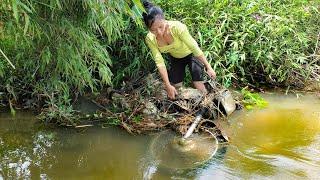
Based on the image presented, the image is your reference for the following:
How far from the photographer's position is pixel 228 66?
555 centimetres

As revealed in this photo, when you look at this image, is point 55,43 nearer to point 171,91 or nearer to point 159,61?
point 159,61

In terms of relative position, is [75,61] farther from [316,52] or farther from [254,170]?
[316,52]

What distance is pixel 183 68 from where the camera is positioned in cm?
493

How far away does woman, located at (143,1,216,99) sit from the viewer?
4156mm

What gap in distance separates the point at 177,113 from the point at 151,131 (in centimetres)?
39

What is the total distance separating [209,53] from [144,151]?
1.79 metres

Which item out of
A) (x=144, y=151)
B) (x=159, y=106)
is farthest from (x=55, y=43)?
(x=159, y=106)

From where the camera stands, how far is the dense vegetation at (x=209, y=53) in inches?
177

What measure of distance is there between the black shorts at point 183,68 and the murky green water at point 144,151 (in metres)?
0.64

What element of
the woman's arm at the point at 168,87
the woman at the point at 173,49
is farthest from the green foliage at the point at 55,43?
the woman's arm at the point at 168,87

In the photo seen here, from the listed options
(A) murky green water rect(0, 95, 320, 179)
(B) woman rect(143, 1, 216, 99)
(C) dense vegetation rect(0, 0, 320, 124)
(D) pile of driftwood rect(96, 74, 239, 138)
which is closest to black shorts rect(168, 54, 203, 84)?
(B) woman rect(143, 1, 216, 99)

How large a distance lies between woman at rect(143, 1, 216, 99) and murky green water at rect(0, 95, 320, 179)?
63cm

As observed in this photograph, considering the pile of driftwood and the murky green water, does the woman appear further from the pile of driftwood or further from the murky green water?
the murky green water

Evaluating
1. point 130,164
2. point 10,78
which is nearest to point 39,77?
point 10,78
